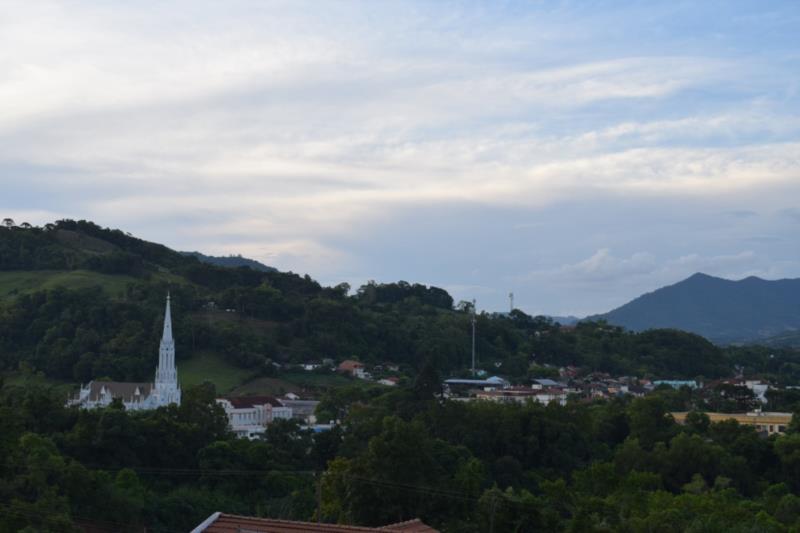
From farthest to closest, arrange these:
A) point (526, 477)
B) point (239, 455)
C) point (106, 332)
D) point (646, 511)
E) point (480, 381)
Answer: point (480, 381), point (106, 332), point (526, 477), point (239, 455), point (646, 511)

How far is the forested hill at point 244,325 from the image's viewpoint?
82750mm

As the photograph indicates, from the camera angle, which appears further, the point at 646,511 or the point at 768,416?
the point at 768,416

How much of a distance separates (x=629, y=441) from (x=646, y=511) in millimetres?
16935

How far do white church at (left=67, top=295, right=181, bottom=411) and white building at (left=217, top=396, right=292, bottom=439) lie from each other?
10.5ft

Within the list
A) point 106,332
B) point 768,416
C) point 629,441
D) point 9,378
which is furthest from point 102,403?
point 768,416

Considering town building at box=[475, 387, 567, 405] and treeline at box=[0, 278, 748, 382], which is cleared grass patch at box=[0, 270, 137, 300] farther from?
town building at box=[475, 387, 567, 405]

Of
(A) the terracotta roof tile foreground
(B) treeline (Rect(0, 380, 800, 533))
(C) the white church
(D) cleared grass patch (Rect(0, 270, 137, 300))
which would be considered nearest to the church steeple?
(C) the white church

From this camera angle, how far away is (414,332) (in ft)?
332

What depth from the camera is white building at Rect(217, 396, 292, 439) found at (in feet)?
Answer: 217

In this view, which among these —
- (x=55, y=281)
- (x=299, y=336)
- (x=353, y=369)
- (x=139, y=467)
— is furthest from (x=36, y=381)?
(x=139, y=467)

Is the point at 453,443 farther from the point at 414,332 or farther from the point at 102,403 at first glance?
the point at 414,332

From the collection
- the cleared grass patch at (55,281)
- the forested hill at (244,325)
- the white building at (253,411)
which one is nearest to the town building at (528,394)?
the forested hill at (244,325)

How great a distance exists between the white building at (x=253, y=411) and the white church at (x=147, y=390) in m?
3.21

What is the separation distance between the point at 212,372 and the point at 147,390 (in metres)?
11.0
